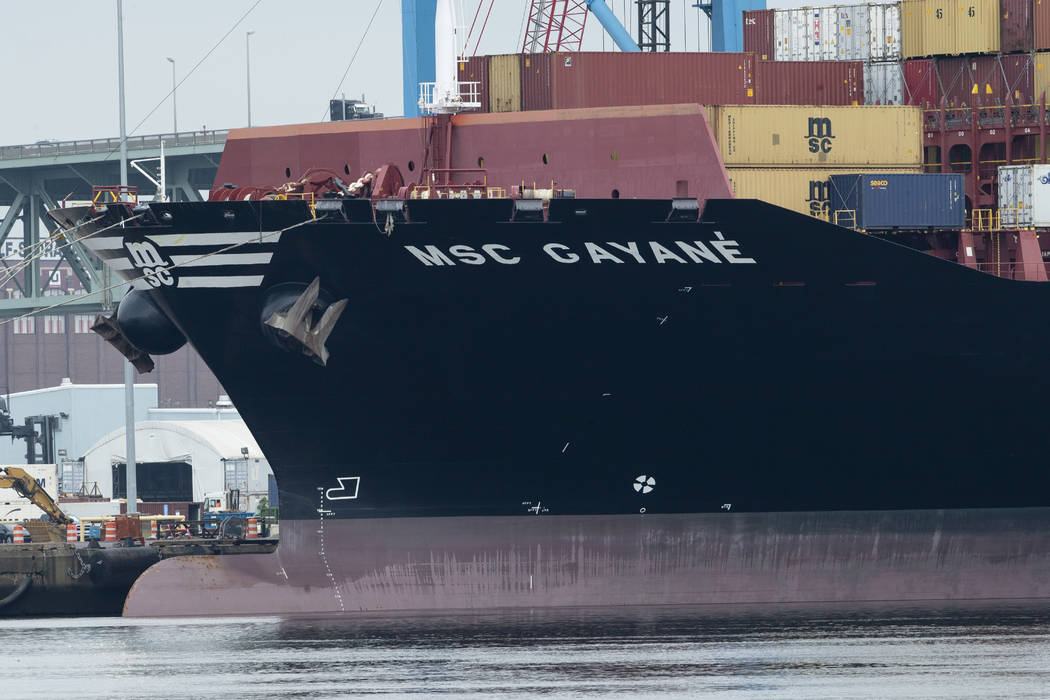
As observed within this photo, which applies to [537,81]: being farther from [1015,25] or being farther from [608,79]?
[1015,25]

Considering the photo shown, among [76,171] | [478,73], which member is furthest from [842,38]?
[76,171]

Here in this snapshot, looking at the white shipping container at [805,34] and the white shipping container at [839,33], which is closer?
the white shipping container at [839,33]

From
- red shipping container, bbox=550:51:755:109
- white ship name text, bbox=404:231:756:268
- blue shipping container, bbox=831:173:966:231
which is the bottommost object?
white ship name text, bbox=404:231:756:268

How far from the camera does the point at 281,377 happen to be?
115 ft

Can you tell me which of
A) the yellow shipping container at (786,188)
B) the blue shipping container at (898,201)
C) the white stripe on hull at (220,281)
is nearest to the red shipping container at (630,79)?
the yellow shipping container at (786,188)

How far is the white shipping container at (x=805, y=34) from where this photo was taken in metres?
42.8

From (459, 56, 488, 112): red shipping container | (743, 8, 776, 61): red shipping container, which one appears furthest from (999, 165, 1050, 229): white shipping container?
(459, 56, 488, 112): red shipping container

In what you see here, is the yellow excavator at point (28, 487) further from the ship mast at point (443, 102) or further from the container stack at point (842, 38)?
the container stack at point (842, 38)

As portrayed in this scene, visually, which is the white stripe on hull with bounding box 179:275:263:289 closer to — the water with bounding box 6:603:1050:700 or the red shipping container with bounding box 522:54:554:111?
the water with bounding box 6:603:1050:700

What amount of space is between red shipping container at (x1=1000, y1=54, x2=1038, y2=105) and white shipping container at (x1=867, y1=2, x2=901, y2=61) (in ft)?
8.96

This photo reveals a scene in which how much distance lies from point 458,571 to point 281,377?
18.9 ft

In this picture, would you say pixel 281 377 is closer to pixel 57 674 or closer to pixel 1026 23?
pixel 57 674

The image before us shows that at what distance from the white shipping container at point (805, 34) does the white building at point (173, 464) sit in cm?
4803

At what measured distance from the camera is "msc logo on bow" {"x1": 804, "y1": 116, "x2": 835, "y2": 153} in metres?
37.4
